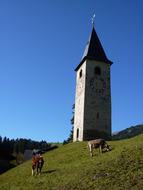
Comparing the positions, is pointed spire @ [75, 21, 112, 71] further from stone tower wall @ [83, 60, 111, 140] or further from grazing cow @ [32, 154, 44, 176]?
grazing cow @ [32, 154, 44, 176]

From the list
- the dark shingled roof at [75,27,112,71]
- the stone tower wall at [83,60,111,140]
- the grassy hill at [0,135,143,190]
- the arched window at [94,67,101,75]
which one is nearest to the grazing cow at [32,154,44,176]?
the grassy hill at [0,135,143,190]

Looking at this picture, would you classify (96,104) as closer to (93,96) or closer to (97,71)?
(93,96)

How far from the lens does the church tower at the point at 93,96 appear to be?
5281 cm

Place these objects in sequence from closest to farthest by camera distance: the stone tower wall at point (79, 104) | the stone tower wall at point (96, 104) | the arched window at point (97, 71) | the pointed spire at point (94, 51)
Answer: the stone tower wall at point (96, 104)
the stone tower wall at point (79, 104)
the arched window at point (97, 71)
the pointed spire at point (94, 51)

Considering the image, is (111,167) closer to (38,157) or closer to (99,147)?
(38,157)

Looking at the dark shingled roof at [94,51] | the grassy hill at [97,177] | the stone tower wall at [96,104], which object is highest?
the dark shingled roof at [94,51]

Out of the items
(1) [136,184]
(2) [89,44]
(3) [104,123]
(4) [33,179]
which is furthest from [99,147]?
(2) [89,44]

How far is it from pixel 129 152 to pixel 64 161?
802cm

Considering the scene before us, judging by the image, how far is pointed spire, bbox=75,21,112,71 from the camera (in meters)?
58.4

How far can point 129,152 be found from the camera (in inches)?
1083

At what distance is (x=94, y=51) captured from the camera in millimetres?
59875

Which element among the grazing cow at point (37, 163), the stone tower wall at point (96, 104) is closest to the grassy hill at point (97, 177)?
the grazing cow at point (37, 163)

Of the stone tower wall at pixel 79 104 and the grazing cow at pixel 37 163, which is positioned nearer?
the grazing cow at pixel 37 163

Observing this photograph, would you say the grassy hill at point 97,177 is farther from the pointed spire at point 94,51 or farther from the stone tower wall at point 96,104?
the pointed spire at point 94,51
